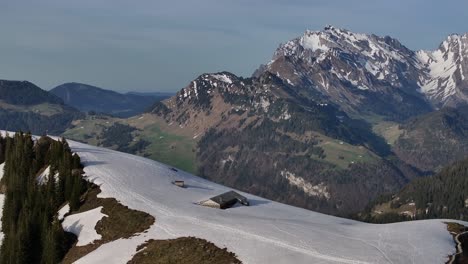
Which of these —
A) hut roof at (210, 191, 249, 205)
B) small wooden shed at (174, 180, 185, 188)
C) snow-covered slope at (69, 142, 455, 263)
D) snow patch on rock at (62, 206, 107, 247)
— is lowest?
snow patch on rock at (62, 206, 107, 247)

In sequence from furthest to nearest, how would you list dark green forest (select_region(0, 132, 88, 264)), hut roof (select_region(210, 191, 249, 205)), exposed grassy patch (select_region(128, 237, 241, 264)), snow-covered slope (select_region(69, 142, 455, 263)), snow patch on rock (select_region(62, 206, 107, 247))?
hut roof (select_region(210, 191, 249, 205)) → snow patch on rock (select_region(62, 206, 107, 247)) → dark green forest (select_region(0, 132, 88, 264)) → snow-covered slope (select_region(69, 142, 455, 263)) → exposed grassy patch (select_region(128, 237, 241, 264))

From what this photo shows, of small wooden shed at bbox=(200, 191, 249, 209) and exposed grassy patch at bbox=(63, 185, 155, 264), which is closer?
exposed grassy patch at bbox=(63, 185, 155, 264)

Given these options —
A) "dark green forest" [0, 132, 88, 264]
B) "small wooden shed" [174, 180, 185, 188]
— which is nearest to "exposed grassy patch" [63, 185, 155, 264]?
"dark green forest" [0, 132, 88, 264]

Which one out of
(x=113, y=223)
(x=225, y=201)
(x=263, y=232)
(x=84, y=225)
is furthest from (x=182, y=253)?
(x=225, y=201)

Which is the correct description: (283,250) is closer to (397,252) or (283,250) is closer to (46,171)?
(397,252)

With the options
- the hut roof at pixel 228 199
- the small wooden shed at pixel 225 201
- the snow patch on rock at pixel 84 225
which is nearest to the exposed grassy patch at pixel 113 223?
the snow patch on rock at pixel 84 225

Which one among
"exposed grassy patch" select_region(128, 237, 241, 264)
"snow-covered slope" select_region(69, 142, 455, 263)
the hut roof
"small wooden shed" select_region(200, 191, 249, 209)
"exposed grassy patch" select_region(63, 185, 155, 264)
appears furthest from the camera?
the hut roof

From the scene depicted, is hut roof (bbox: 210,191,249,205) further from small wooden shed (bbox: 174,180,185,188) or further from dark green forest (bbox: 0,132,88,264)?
dark green forest (bbox: 0,132,88,264)
